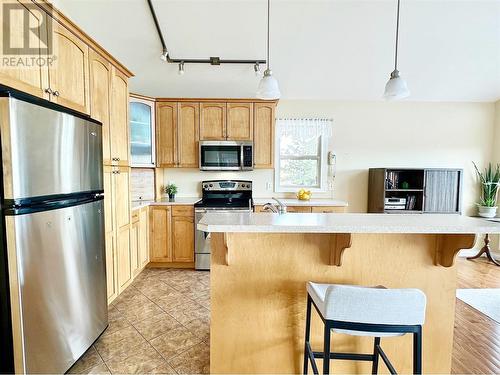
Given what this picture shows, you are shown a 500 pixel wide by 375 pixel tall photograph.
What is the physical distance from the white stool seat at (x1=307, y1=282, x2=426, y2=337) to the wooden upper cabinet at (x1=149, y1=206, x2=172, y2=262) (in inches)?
109

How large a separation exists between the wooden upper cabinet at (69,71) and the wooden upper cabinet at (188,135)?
172 cm

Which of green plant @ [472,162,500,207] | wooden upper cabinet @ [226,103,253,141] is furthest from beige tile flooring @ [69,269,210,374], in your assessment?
green plant @ [472,162,500,207]

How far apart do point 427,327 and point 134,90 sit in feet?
13.4

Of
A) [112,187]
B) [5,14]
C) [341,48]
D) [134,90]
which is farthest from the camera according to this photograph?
[134,90]

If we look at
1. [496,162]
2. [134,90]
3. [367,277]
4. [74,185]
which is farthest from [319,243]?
[496,162]

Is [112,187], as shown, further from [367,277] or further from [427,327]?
[427,327]

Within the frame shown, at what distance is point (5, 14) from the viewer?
126 cm

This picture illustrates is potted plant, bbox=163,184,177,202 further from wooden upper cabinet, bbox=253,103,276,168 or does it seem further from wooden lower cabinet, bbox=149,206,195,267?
wooden upper cabinet, bbox=253,103,276,168

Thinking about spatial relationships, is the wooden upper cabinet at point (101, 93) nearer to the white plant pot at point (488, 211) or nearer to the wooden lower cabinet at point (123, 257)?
the wooden lower cabinet at point (123, 257)

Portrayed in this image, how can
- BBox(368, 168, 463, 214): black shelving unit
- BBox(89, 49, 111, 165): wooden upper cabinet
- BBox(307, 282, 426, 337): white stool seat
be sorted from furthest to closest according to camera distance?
BBox(368, 168, 463, 214): black shelving unit
BBox(89, 49, 111, 165): wooden upper cabinet
BBox(307, 282, 426, 337): white stool seat

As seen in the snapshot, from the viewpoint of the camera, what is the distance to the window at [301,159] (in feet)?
13.0

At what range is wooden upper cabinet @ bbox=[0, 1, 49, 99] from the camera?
4.20 feet

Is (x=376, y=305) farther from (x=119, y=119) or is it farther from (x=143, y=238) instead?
(x=143, y=238)

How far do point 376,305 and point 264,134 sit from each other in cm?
295
